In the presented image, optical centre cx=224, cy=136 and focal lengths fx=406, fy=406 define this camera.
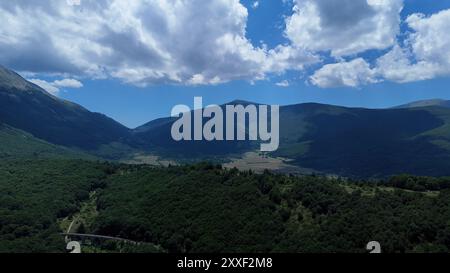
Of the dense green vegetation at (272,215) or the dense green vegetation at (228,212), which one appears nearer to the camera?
the dense green vegetation at (272,215)

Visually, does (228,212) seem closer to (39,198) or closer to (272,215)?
(272,215)

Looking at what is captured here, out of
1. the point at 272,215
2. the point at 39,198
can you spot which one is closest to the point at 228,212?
the point at 272,215

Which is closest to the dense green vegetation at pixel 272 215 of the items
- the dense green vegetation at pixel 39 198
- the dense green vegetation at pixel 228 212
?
the dense green vegetation at pixel 228 212

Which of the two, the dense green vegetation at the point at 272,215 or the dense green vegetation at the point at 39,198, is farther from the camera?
the dense green vegetation at the point at 39,198

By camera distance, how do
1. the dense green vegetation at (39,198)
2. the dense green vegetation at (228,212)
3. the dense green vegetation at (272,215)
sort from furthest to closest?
the dense green vegetation at (39,198) → the dense green vegetation at (228,212) → the dense green vegetation at (272,215)

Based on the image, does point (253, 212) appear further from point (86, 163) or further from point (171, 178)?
point (86, 163)

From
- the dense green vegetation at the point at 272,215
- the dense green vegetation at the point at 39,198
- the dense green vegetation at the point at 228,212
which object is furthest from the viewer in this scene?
the dense green vegetation at the point at 39,198

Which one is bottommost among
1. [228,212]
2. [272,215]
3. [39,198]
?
[272,215]

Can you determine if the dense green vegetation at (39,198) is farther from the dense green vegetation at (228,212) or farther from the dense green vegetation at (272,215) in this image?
the dense green vegetation at (272,215)
